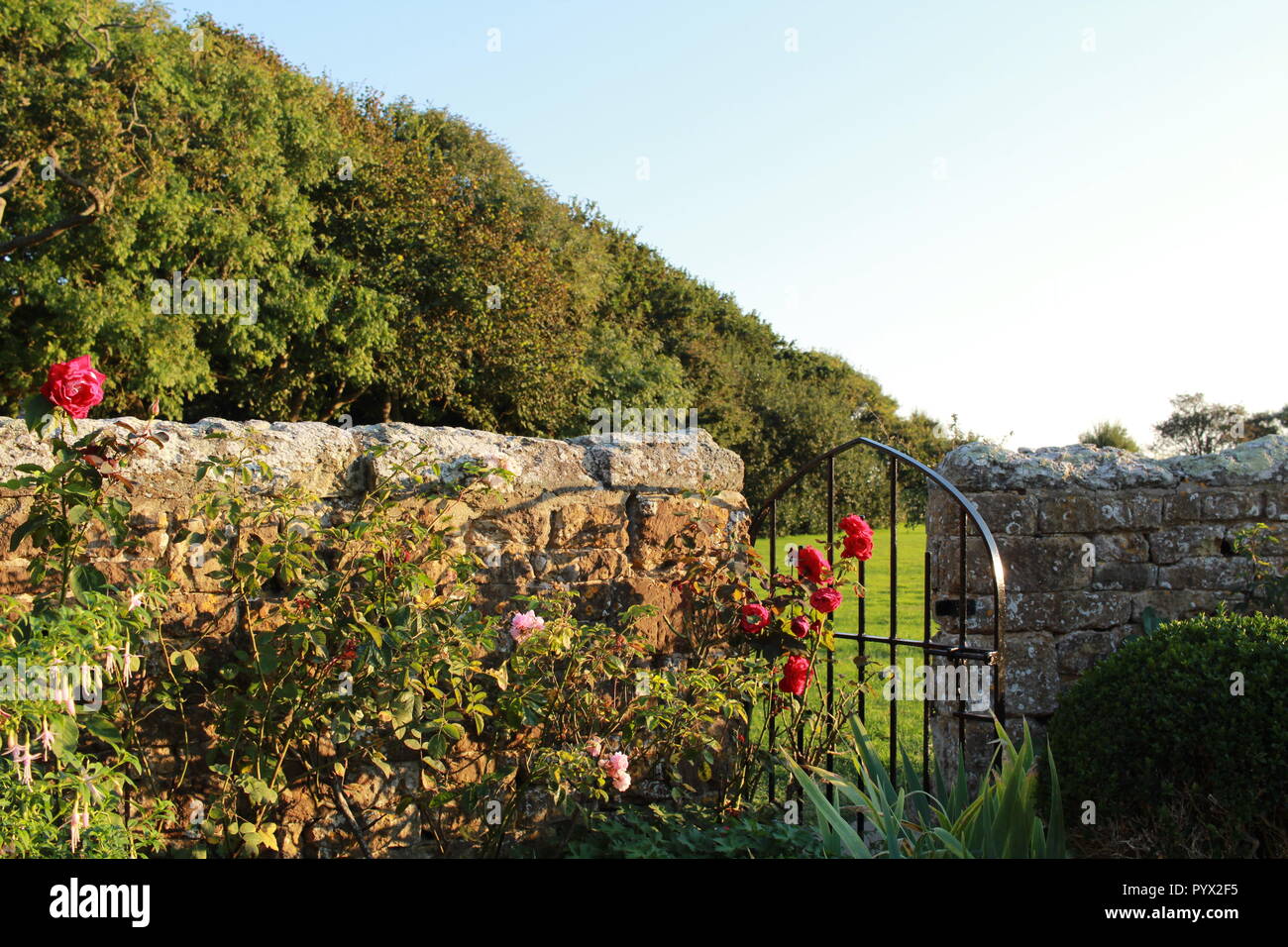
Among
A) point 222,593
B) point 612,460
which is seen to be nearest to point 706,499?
point 612,460

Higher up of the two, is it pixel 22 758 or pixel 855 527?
pixel 855 527

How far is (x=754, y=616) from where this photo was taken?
3400mm

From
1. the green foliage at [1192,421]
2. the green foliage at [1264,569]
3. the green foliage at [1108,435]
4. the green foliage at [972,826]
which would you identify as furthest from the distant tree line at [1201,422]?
the green foliage at [972,826]

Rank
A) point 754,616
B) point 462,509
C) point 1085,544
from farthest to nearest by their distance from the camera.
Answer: point 1085,544 → point 754,616 → point 462,509

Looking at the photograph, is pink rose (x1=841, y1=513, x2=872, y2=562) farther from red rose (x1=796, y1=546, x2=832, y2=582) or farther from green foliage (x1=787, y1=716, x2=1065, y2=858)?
green foliage (x1=787, y1=716, x2=1065, y2=858)

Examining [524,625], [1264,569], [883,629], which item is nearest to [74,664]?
[524,625]

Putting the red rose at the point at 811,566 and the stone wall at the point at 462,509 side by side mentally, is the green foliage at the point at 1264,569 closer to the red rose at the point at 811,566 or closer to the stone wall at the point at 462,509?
the red rose at the point at 811,566

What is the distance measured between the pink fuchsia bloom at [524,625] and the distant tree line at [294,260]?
9152mm

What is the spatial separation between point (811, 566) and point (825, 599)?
14 centimetres

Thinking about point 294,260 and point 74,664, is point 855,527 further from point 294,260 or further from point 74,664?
point 294,260

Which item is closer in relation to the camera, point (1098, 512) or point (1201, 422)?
point (1098, 512)

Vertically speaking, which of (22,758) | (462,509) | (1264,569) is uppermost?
(462,509)

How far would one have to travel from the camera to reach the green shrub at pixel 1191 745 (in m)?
3.10
